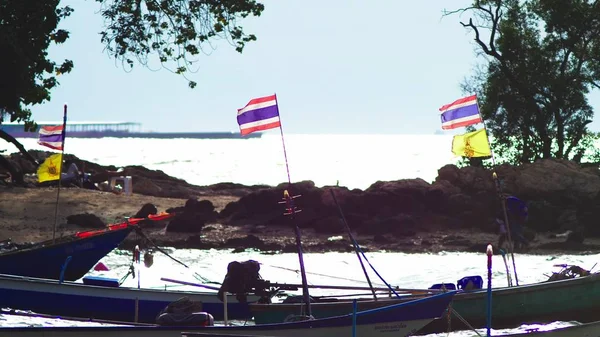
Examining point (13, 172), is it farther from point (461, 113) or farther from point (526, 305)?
point (526, 305)

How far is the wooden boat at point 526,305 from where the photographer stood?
19.6 m

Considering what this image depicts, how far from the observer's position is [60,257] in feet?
76.5

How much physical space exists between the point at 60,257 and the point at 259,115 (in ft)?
23.0

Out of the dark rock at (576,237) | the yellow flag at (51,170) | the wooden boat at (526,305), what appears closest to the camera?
the wooden boat at (526,305)

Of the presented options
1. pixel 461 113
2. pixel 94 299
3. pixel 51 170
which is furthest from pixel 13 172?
pixel 461 113

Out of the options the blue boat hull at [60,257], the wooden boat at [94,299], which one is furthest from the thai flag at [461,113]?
the blue boat hull at [60,257]

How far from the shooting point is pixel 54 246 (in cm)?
2312

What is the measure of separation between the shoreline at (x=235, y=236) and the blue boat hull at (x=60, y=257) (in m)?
7.83

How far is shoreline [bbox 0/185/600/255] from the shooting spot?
33062mm

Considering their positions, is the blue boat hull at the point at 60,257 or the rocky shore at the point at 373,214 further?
the rocky shore at the point at 373,214

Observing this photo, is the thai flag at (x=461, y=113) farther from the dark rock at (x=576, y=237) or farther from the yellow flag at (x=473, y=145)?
the dark rock at (x=576, y=237)

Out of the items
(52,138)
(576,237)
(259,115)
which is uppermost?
(52,138)

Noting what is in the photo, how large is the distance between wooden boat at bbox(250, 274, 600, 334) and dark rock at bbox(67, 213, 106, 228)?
15488mm

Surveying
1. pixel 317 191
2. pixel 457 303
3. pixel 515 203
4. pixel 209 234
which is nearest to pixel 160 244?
pixel 209 234
